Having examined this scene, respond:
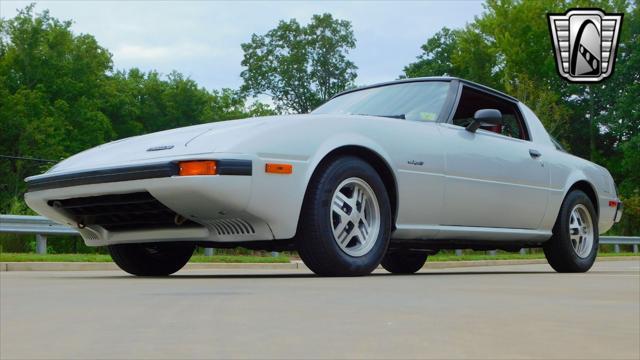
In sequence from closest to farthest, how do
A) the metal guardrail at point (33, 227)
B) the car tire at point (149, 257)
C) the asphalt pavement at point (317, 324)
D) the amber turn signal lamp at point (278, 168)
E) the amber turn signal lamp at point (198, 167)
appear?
the asphalt pavement at point (317, 324) → the amber turn signal lamp at point (198, 167) → the amber turn signal lamp at point (278, 168) → the car tire at point (149, 257) → the metal guardrail at point (33, 227)

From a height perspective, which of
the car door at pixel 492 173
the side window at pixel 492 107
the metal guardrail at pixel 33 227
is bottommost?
the metal guardrail at pixel 33 227

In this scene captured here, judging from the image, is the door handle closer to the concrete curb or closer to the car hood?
the car hood

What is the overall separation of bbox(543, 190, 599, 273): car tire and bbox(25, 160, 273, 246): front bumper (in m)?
3.61

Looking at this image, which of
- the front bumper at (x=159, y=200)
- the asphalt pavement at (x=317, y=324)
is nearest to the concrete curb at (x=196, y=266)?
the front bumper at (x=159, y=200)

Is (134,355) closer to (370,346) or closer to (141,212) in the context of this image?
(370,346)

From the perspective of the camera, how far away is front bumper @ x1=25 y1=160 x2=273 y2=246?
17.6 ft

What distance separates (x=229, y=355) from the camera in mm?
2344

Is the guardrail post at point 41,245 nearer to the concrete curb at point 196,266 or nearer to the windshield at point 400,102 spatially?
the concrete curb at point 196,266

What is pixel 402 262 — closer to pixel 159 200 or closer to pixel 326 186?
pixel 326 186

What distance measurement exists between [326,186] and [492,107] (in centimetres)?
308

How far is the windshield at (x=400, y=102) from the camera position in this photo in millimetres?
7008

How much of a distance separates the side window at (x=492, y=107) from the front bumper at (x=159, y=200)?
2.96 metres

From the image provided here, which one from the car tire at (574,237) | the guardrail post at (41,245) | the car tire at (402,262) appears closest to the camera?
the car tire at (574,237)

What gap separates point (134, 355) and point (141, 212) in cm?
362
